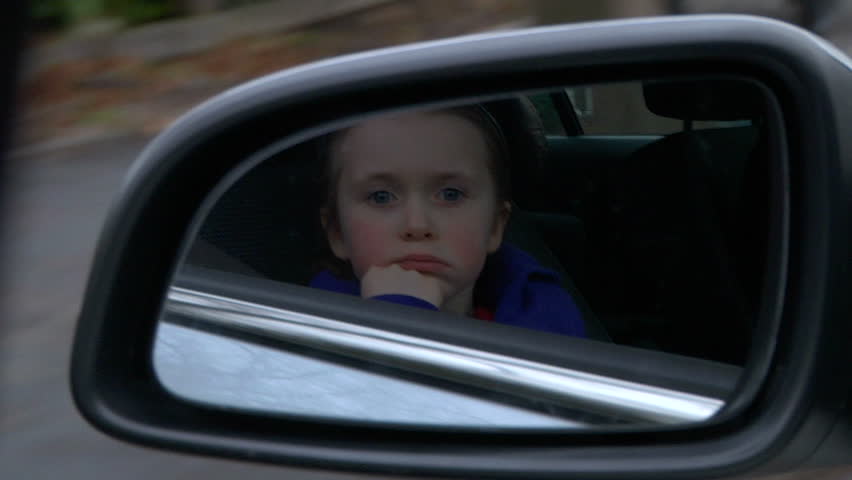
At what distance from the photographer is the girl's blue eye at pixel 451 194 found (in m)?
1.79

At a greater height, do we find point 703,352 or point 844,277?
point 844,277

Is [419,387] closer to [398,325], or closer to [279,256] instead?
[398,325]

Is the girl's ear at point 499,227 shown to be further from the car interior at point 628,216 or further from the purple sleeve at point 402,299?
the purple sleeve at point 402,299

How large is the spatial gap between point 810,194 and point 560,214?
62 centimetres

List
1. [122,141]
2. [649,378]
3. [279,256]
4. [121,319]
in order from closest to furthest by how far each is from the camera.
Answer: [121,319] → [649,378] → [279,256] → [122,141]

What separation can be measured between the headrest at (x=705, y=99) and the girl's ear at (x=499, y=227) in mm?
→ 285

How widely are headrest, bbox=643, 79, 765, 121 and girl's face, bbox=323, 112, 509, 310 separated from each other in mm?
276

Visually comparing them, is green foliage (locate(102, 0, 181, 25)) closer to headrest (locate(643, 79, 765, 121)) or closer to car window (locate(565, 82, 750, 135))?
car window (locate(565, 82, 750, 135))

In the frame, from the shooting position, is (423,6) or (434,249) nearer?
(434,249)

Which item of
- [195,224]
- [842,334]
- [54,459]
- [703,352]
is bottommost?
[54,459]

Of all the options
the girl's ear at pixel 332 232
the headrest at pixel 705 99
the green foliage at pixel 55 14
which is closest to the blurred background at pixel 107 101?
the green foliage at pixel 55 14

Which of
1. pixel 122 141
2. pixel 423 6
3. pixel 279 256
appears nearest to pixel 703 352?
pixel 279 256

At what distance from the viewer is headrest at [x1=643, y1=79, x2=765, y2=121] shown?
5.37 ft

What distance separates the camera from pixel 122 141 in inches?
114
